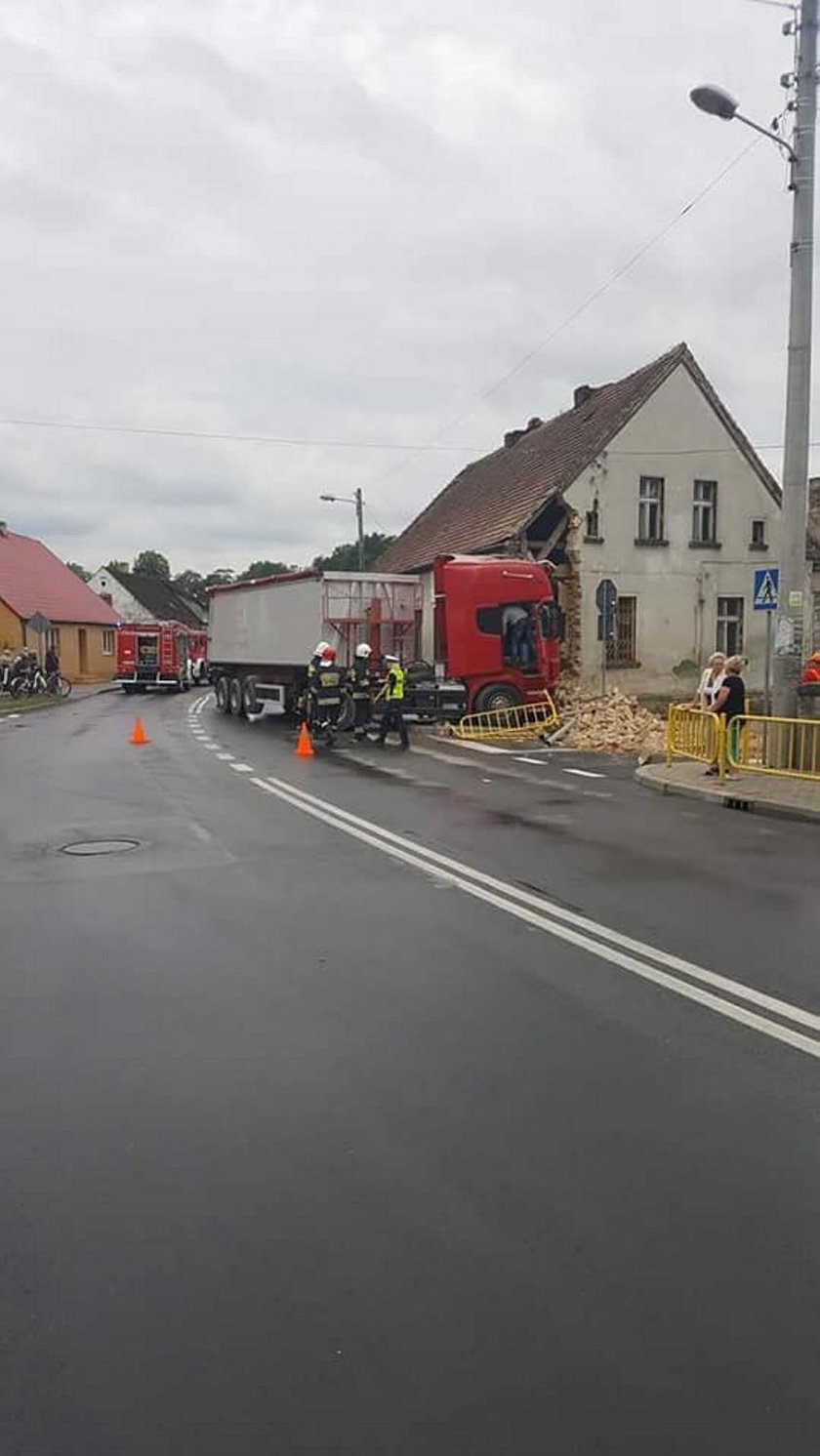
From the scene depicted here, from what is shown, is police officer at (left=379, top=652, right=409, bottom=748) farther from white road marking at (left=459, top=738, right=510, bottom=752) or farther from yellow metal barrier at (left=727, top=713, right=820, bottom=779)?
yellow metal barrier at (left=727, top=713, right=820, bottom=779)

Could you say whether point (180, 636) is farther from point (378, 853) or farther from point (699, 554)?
point (378, 853)

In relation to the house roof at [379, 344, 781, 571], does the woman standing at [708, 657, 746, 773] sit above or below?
below

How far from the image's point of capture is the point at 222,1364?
109 inches

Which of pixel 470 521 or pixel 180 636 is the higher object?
pixel 470 521

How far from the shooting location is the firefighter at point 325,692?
2150 cm

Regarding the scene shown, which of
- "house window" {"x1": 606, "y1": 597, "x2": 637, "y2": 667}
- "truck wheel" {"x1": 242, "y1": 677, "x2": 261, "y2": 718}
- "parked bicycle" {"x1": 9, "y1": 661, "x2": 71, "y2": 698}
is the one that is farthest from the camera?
"parked bicycle" {"x1": 9, "y1": 661, "x2": 71, "y2": 698}

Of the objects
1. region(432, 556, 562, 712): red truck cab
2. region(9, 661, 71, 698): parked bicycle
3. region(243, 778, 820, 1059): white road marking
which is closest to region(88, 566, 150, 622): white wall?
region(9, 661, 71, 698): parked bicycle

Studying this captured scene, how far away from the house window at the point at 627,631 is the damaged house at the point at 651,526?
0.04 m

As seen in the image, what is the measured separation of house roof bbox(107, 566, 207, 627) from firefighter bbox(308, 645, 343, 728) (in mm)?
58649

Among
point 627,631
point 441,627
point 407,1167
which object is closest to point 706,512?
point 627,631

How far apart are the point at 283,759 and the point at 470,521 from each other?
55.5ft

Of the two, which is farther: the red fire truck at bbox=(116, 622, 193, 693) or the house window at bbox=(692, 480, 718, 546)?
the red fire truck at bbox=(116, 622, 193, 693)

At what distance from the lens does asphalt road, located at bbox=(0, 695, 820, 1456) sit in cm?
265

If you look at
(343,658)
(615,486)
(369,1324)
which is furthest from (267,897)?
(615,486)
